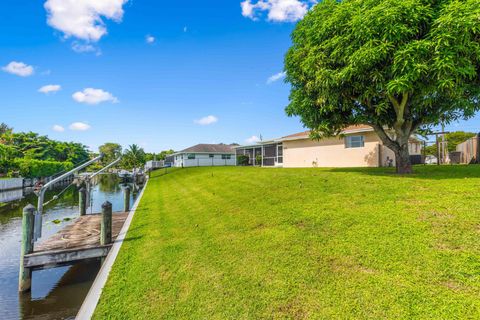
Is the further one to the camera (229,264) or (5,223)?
(5,223)

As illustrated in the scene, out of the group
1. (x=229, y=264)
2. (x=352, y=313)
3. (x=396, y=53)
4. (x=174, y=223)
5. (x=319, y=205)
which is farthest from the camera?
(x=174, y=223)

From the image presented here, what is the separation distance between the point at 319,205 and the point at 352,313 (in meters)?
3.95

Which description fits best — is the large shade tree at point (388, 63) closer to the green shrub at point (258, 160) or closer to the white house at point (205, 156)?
the green shrub at point (258, 160)

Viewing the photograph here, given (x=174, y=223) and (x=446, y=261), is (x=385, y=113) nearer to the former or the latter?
(x=446, y=261)

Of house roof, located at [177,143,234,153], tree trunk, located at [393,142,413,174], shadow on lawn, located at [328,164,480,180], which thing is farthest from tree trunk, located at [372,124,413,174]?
house roof, located at [177,143,234,153]

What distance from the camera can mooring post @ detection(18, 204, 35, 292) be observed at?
673 centimetres

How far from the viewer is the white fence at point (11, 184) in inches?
1161

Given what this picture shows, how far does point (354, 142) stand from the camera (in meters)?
19.8

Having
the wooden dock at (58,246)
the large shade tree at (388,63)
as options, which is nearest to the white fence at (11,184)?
the wooden dock at (58,246)

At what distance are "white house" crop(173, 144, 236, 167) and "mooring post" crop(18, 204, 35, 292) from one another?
3659cm

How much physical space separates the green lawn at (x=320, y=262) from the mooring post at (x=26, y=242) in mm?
2505

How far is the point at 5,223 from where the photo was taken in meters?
16.0

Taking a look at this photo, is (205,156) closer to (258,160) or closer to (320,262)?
(258,160)

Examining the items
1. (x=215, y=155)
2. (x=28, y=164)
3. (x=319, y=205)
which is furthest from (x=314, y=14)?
(x=28, y=164)
